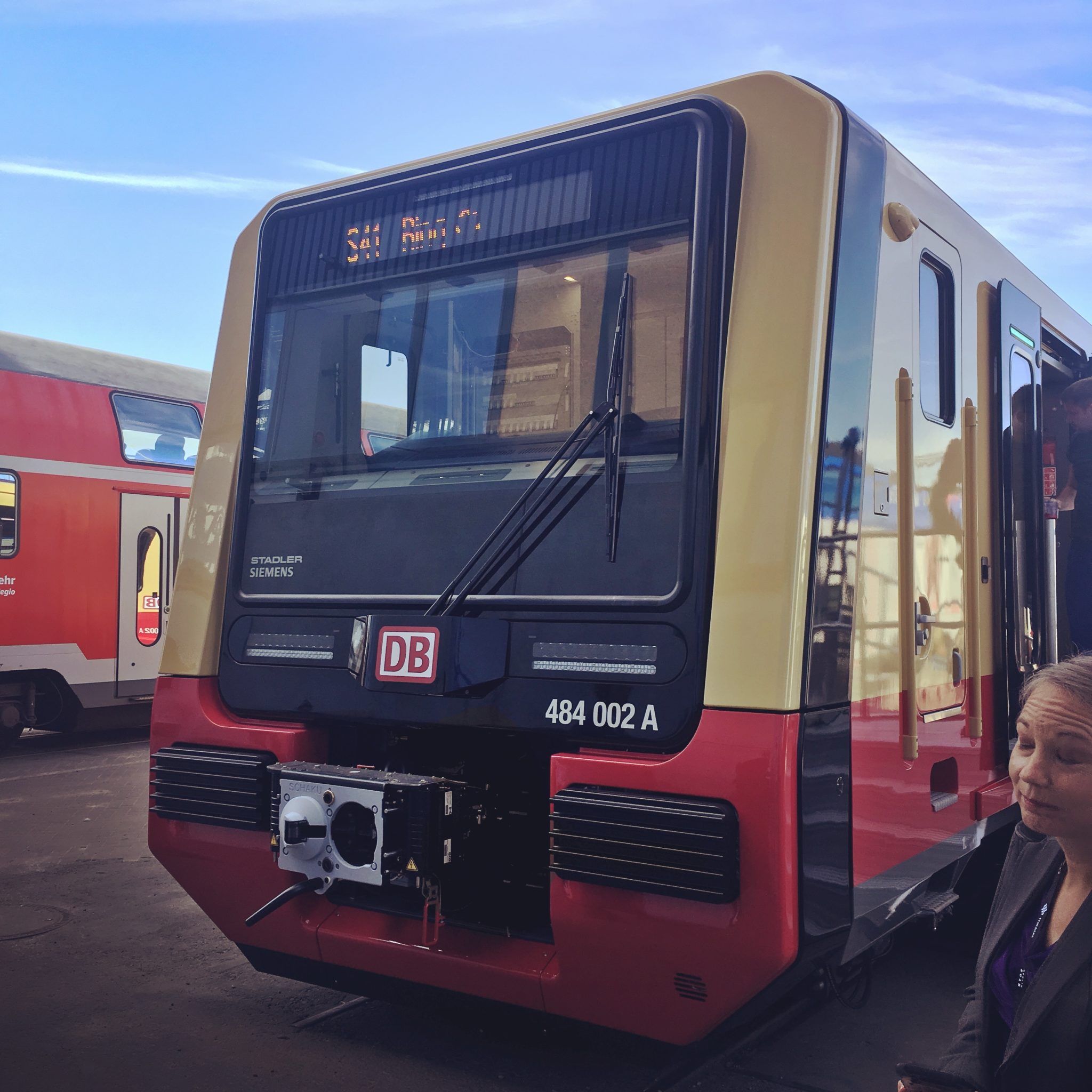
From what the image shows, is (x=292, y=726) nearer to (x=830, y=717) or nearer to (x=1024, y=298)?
(x=830, y=717)

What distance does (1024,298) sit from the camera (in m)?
4.67

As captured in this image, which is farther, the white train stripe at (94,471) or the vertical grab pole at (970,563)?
the white train stripe at (94,471)

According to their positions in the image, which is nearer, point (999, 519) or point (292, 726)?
point (292, 726)

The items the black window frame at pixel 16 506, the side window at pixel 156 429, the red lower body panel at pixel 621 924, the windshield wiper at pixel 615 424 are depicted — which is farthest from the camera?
the side window at pixel 156 429

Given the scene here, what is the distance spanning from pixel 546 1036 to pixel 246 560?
1867mm

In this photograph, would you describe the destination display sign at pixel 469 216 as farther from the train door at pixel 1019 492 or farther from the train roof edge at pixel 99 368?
the train roof edge at pixel 99 368

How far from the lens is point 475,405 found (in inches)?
143

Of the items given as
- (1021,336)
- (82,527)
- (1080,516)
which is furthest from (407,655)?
(82,527)

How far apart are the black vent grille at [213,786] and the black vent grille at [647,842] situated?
3.46ft

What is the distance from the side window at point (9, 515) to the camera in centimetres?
1023

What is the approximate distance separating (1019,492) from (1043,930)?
302 centimetres

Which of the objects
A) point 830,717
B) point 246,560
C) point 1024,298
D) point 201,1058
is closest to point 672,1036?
point 830,717

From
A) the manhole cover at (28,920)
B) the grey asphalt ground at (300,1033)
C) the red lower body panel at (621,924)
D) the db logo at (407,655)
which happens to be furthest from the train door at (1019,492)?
the manhole cover at (28,920)

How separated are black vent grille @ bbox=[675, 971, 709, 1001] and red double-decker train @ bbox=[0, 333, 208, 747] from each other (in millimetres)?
8824
